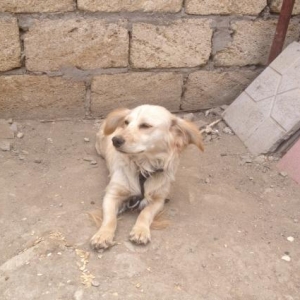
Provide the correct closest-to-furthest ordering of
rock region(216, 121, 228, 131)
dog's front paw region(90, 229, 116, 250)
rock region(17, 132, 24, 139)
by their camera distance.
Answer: dog's front paw region(90, 229, 116, 250) < rock region(17, 132, 24, 139) < rock region(216, 121, 228, 131)

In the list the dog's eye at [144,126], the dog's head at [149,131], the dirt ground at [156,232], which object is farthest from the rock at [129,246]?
the dog's eye at [144,126]

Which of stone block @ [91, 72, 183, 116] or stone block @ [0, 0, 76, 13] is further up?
stone block @ [0, 0, 76, 13]

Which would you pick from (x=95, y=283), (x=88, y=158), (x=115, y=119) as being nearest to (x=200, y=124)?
(x=88, y=158)

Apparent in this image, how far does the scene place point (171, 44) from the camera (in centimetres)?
430

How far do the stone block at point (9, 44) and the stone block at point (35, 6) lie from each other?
0.29 feet

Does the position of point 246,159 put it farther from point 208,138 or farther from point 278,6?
point 278,6

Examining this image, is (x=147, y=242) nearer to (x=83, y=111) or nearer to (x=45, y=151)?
(x=45, y=151)

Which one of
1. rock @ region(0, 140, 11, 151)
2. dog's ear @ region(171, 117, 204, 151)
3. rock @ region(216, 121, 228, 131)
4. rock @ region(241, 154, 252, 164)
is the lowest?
rock @ region(0, 140, 11, 151)

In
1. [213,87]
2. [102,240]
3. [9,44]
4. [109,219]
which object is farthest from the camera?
[213,87]

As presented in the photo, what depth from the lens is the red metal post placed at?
424cm

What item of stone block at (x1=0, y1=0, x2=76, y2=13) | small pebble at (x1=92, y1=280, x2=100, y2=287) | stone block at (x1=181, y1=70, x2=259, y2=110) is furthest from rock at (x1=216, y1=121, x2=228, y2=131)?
small pebble at (x1=92, y1=280, x2=100, y2=287)

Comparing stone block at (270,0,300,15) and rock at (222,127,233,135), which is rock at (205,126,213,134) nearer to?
rock at (222,127,233,135)

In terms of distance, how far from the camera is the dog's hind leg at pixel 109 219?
2795mm

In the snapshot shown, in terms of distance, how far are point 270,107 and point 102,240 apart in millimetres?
2176
